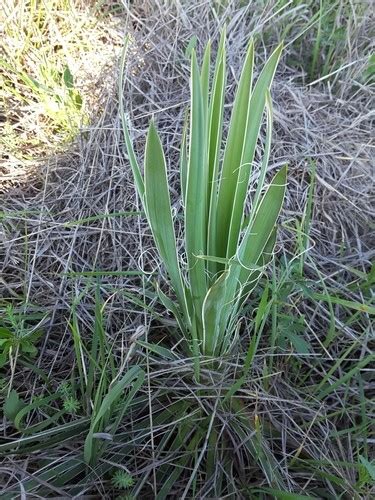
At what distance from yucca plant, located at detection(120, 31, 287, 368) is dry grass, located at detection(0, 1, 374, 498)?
0.53 feet

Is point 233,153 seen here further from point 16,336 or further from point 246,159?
point 16,336

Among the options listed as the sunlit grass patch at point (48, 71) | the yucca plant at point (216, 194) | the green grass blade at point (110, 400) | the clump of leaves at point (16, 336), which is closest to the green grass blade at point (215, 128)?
the yucca plant at point (216, 194)

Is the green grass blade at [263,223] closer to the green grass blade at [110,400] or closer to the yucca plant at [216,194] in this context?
the yucca plant at [216,194]

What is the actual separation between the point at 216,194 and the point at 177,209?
0.35 meters

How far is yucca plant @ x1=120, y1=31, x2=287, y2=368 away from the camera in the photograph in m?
0.72

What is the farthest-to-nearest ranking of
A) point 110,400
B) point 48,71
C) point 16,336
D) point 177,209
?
point 48,71 → point 177,209 → point 16,336 → point 110,400

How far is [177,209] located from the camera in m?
1.12

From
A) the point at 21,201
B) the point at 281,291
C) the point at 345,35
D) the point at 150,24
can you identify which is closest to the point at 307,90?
the point at 345,35

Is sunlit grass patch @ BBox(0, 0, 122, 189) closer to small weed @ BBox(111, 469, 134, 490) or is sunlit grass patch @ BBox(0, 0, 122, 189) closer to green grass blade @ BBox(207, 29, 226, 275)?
green grass blade @ BBox(207, 29, 226, 275)

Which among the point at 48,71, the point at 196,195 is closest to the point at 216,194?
the point at 196,195

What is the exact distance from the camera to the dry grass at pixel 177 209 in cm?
88

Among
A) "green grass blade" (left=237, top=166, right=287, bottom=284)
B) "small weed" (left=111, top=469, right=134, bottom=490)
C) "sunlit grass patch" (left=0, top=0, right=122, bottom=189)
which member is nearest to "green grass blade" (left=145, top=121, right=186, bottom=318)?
"green grass blade" (left=237, top=166, right=287, bottom=284)

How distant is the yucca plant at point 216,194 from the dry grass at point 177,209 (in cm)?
16

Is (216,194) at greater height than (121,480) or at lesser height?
greater
